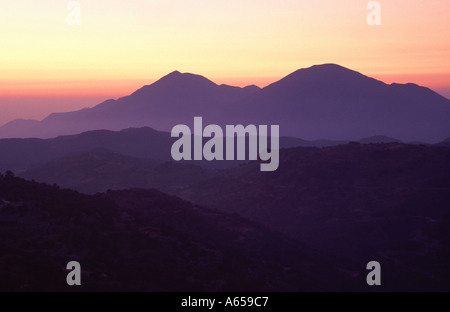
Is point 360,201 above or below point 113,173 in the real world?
below

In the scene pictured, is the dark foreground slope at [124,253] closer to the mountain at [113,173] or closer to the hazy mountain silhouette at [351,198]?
the hazy mountain silhouette at [351,198]

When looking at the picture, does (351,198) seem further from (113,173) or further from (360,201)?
(113,173)

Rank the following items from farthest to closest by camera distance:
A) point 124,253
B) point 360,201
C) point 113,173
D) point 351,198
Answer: point 113,173, point 351,198, point 360,201, point 124,253

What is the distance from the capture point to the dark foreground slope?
132ft

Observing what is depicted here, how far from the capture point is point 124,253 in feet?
154

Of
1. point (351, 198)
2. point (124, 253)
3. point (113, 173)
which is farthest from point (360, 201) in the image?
point (113, 173)

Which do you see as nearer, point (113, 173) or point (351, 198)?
point (351, 198)

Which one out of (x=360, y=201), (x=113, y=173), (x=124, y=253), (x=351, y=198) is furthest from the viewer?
(x=113, y=173)

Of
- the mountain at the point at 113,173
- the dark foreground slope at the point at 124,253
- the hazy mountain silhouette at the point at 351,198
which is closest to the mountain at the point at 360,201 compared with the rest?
the hazy mountain silhouette at the point at 351,198

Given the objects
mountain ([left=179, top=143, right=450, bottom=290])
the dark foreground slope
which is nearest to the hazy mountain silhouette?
mountain ([left=179, top=143, right=450, bottom=290])

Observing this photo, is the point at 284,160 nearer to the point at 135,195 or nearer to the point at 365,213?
the point at 365,213

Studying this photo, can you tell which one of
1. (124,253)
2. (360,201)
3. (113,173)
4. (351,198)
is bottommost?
(360,201)

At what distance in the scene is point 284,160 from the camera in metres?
117
